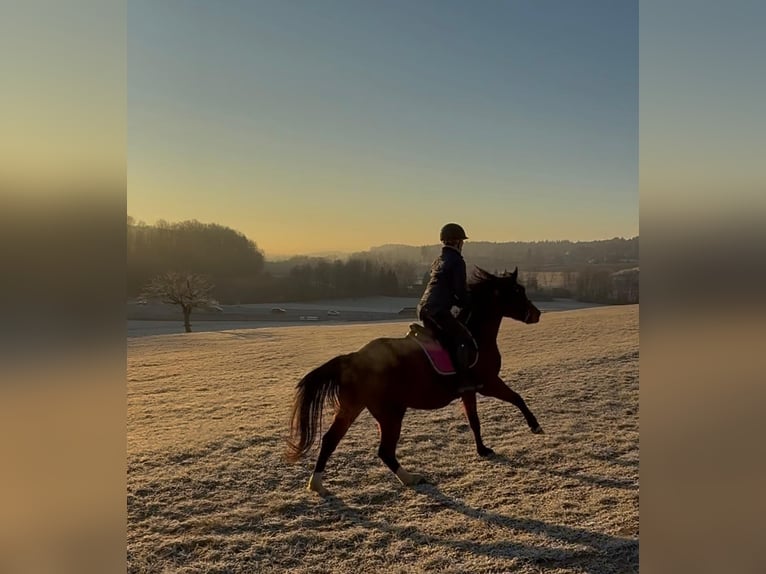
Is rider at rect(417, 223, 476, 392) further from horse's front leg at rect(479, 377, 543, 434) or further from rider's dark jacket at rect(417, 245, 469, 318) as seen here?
horse's front leg at rect(479, 377, 543, 434)

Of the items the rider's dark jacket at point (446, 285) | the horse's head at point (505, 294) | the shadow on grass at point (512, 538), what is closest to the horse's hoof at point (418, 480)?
the shadow on grass at point (512, 538)

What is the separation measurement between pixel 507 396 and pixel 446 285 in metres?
0.79

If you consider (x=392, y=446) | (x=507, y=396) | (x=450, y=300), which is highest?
(x=450, y=300)

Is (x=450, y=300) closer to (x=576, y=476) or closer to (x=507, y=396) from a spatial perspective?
(x=507, y=396)

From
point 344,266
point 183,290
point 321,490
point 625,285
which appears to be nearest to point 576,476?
point 625,285

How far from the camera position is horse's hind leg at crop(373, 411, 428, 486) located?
2764 millimetres

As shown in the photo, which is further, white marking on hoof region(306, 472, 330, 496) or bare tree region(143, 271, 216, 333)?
bare tree region(143, 271, 216, 333)

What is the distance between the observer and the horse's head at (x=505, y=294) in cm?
292

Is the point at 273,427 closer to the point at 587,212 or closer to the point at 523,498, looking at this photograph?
the point at 523,498

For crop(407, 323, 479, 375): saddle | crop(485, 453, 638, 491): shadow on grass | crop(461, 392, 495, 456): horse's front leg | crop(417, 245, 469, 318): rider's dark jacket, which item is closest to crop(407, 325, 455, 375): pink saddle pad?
crop(407, 323, 479, 375): saddle

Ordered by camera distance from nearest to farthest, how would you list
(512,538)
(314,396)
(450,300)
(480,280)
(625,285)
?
(512,538) → (314,396) → (450,300) → (480,280) → (625,285)

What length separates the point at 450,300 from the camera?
110 inches

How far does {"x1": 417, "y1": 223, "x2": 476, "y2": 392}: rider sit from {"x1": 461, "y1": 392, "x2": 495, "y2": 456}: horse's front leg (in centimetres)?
10
